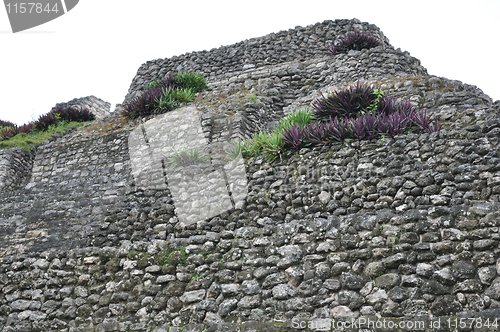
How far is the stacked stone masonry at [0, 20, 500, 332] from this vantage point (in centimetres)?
423

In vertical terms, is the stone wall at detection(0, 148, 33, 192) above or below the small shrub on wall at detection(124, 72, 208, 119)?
below

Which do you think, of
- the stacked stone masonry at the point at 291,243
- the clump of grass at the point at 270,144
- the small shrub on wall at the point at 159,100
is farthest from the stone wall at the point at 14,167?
the clump of grass at the point at 270,144

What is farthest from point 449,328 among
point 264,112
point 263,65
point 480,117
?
point 263,65

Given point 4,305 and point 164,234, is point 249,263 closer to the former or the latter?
point 164,234

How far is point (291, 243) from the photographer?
5102 mm

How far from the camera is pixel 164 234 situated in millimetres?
6309

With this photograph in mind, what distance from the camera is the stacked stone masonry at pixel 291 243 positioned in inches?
167

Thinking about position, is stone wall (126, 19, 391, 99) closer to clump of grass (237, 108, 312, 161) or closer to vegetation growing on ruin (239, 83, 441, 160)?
vegetation growing on ruin (239, 83, 441, 160)

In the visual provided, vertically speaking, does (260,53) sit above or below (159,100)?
above

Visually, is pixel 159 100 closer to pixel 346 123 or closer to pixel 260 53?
pixel 260 53

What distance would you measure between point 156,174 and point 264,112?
3.33 m

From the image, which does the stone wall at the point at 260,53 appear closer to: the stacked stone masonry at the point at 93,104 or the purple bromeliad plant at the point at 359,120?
the stacked stone masonry at the point at 93,104

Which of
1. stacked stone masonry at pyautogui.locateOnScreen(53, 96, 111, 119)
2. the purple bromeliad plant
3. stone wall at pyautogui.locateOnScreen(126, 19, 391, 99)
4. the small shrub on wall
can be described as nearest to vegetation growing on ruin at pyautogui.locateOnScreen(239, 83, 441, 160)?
the purple bromeliad plant

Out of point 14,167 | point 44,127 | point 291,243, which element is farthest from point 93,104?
point 291,243
